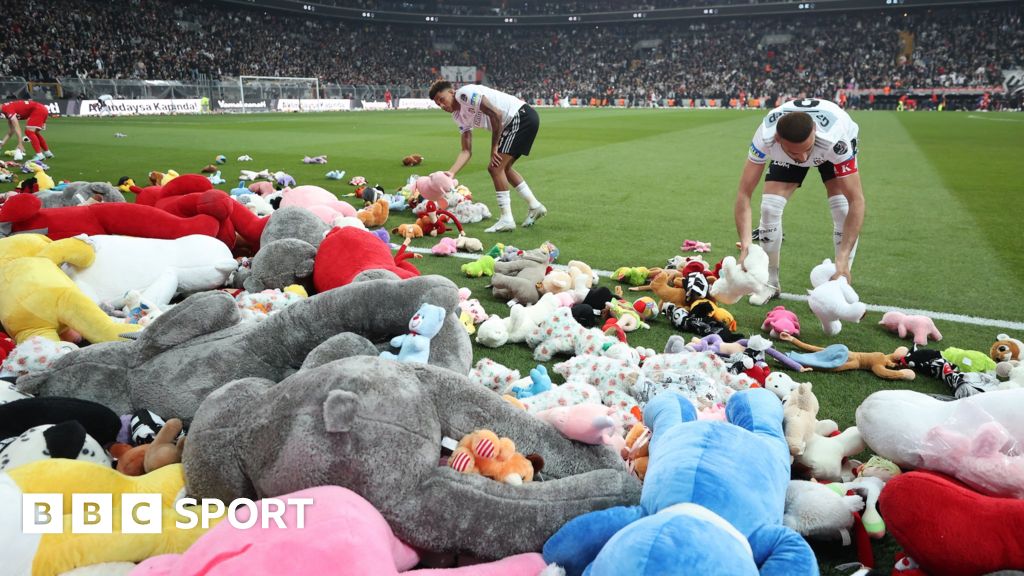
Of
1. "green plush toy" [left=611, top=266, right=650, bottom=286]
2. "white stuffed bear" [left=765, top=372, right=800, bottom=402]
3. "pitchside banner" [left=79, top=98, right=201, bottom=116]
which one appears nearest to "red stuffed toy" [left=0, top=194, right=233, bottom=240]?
"green plush toy" [left=611, top=266, right=650, bottom=286]

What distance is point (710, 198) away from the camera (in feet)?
24.2

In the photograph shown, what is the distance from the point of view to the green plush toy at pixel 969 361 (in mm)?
2583

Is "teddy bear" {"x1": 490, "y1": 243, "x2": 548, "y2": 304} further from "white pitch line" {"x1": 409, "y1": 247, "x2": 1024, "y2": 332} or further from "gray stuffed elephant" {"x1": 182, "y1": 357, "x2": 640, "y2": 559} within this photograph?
"gray stuffed elephant" {"x1": 182, "y1": 357, "x2": 640, "y2": 559}

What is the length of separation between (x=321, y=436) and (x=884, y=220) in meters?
6.48

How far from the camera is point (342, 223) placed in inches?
160

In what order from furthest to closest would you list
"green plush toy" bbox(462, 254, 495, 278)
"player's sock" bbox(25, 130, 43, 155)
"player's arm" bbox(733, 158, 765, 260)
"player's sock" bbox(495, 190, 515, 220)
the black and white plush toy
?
"player's sock" bbox(25, 130, 43, 155), "player's sock" bbox(495, 190, 515, 220), "green plush toy" bbox(462, 254, 495, 278), "player's arm" bbox(733, 158, 765, 260), the black and white plush toy

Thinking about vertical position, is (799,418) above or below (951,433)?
below

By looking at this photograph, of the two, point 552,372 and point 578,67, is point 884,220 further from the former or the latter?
point 578,67

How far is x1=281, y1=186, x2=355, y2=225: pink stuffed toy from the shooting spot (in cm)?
443

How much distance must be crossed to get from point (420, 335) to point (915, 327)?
8.54 ft

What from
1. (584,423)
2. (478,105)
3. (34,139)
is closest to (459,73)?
(34,139)

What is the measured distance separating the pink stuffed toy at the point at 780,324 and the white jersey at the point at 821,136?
1.10 metres

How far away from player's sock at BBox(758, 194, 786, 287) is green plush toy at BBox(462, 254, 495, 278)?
1.80 m

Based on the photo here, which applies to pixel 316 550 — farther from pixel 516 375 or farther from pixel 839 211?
pixel 839 211
